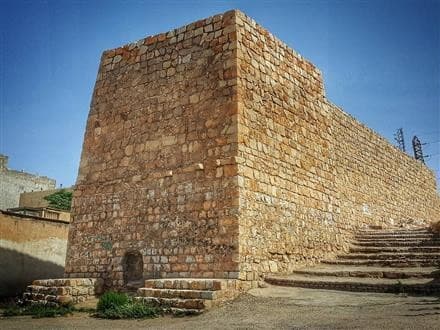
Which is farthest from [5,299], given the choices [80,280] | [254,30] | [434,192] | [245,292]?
[434,192]

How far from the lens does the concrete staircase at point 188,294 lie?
612 cm

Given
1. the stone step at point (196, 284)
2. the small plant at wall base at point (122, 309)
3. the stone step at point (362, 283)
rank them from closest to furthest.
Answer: the small plant at wall base at point (122, 309)
the stone step at point (196, 284)
the stone step at point (362, 283)

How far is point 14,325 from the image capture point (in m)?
6.21

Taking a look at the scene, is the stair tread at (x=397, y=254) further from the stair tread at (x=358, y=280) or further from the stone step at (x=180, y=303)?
the stone step at (x=180, y=303)

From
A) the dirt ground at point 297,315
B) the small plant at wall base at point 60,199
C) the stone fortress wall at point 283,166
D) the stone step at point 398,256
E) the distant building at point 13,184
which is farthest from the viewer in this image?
the distant building at point 13,184

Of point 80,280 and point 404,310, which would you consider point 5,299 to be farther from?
point 404,310

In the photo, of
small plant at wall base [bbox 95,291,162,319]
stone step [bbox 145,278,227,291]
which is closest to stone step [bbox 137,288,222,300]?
stone step [bbox 145,278,227,291]

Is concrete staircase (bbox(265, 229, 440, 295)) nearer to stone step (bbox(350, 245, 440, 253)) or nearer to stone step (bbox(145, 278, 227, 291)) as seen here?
stone step (bbox(350, 245, 440, 253))

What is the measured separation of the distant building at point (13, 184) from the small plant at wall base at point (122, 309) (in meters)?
Result: 27.5

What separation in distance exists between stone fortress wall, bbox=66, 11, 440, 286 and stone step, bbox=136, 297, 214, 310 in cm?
105

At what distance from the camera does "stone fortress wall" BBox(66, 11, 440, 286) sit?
7.64 metres

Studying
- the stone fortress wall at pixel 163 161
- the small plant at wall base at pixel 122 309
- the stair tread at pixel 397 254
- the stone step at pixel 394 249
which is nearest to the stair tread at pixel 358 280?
the stone fortress wall at pixel 163 161

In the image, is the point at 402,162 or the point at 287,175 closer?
the point at 287,175

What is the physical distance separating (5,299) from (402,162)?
15.4 m
